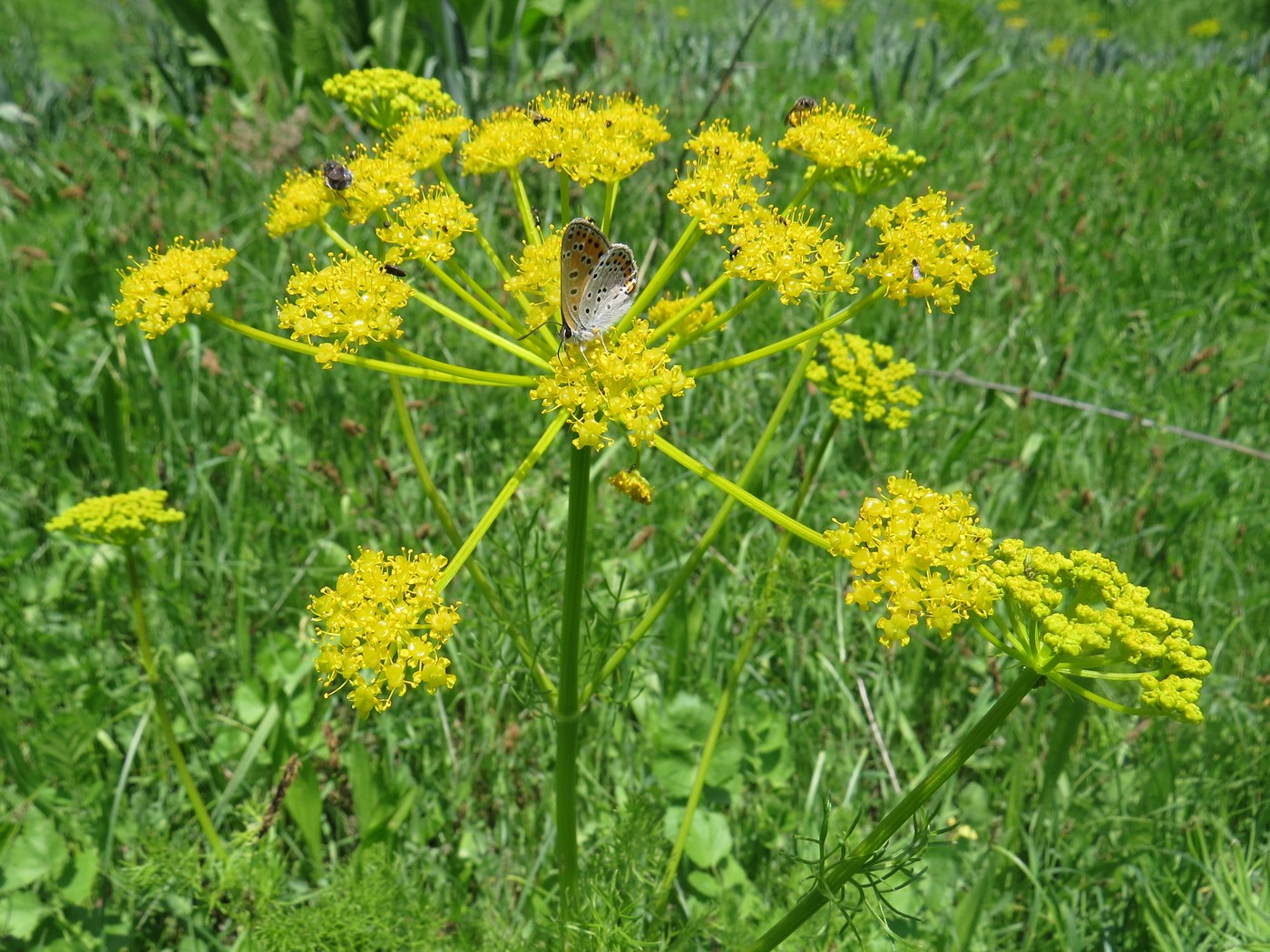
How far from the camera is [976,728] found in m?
1.70

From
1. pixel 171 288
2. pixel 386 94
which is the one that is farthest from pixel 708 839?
pixel 386 94

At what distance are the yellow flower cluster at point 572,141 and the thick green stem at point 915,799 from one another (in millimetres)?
1662

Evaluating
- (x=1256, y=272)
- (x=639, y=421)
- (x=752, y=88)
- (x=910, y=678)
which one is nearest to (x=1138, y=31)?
(x=752, y=88)

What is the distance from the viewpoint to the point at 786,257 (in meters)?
2.22

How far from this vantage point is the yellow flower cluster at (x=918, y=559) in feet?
6.15

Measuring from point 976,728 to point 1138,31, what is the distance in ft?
69.1

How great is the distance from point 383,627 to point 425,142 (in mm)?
1547

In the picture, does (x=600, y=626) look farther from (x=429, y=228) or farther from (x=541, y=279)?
(x=429, y=228)

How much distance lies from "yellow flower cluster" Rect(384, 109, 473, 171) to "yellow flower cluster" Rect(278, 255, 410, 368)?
21.0 inches

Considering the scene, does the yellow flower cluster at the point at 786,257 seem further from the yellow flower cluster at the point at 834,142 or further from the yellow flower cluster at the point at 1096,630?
the yellow flower cluster at the point at 1096,630

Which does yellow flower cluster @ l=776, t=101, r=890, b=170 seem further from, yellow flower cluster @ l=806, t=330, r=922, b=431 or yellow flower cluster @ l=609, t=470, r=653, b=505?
yellow flower cluster @ l=609, t=470, r=653, b=505

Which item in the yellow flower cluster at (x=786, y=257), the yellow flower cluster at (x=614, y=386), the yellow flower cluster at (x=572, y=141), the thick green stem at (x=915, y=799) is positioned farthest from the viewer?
the yellow flower cluster at (x=572, y=141)

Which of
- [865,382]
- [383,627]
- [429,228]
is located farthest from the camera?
[865,382]

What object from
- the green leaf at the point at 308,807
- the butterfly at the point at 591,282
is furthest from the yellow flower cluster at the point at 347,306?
the green leaf at the point at 308,807
